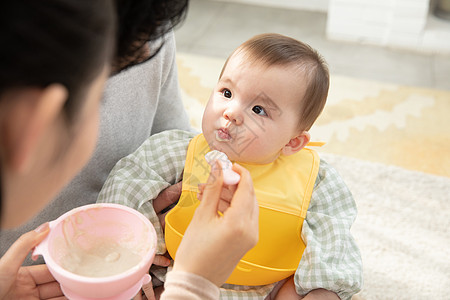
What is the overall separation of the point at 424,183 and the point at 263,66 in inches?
42.1

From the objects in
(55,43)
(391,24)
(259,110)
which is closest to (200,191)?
(259,110)

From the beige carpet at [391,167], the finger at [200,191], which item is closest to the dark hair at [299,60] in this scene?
the finger at [200,191]

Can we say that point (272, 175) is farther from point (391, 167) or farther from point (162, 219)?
point (391, 167)

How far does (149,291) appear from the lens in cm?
110

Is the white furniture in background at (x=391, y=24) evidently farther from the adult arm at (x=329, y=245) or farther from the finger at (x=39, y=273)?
the finger at (x=39, y=273)

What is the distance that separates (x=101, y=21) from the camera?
0.51m

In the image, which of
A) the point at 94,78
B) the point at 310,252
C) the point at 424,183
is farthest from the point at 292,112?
the point at 424,183

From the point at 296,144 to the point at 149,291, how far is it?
489 millimetres

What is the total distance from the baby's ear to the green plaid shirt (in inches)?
4.2

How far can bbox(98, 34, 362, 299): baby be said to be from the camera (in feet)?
3.68

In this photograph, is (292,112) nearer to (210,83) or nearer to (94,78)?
(94,78)

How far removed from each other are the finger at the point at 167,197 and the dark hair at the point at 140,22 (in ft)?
1.68

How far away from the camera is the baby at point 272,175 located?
1122 millimetres

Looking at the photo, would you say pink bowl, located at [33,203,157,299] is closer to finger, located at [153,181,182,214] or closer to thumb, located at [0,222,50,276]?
thumb, located at [0,222,50,276]
